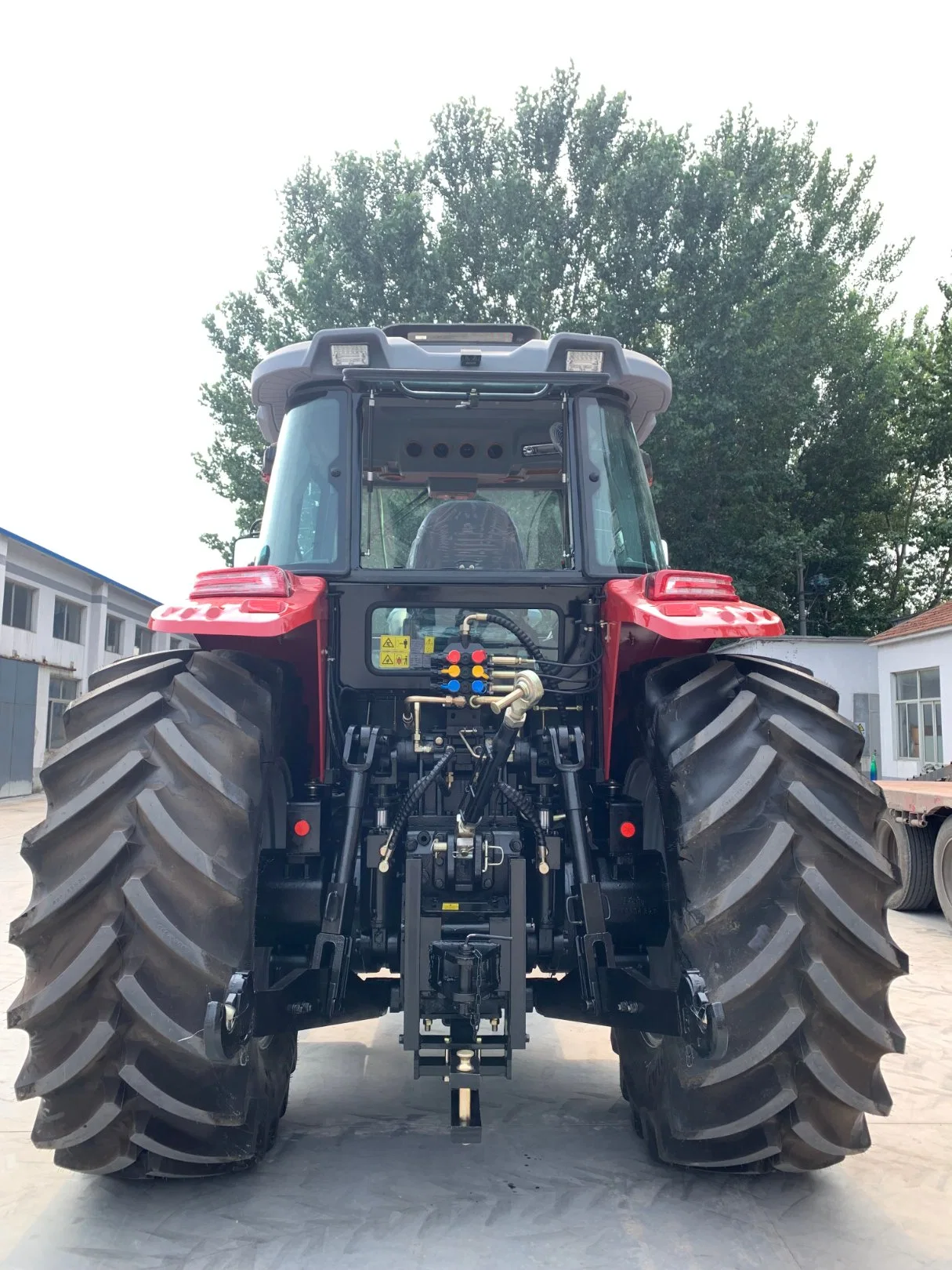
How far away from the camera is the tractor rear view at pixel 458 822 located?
2.80 meters

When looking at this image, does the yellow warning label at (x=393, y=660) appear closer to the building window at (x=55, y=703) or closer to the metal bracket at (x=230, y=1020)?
the metal bracket at (x=230, y=1020)

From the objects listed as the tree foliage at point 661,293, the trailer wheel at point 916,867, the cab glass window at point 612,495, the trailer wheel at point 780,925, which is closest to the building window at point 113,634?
the tree foliage at point 661,293

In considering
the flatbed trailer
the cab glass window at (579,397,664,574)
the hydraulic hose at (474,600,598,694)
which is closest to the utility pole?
the flatbed trailer

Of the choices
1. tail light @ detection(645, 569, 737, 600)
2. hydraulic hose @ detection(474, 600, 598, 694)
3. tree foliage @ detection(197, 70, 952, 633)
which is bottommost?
hydraulic hose @ detection(474, 600, 598, 694)

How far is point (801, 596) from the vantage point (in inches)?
1042

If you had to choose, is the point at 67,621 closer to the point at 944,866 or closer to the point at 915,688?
the point at 915,688

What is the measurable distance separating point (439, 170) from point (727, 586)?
2526 centimetres

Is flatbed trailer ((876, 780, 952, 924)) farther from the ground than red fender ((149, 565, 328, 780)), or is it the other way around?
red fender ((149, 565, 328, 780))

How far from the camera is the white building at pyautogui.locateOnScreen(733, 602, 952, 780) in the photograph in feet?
69.5

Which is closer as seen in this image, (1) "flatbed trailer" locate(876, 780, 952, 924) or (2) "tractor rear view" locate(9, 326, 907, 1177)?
(2) "tractor rear view" locate(9, 326, 907, 1177)

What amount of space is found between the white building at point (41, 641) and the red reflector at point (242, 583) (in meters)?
19.6

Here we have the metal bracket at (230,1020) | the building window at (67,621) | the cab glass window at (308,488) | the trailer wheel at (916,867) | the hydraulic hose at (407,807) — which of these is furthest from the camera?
the building window at (67,621)

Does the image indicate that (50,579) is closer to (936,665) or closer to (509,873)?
(936,665)

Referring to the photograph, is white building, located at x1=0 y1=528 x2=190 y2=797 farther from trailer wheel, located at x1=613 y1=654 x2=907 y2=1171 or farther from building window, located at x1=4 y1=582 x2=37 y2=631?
trailer wheel, located at x1=613 y1=654 x2=907 y2=1171
